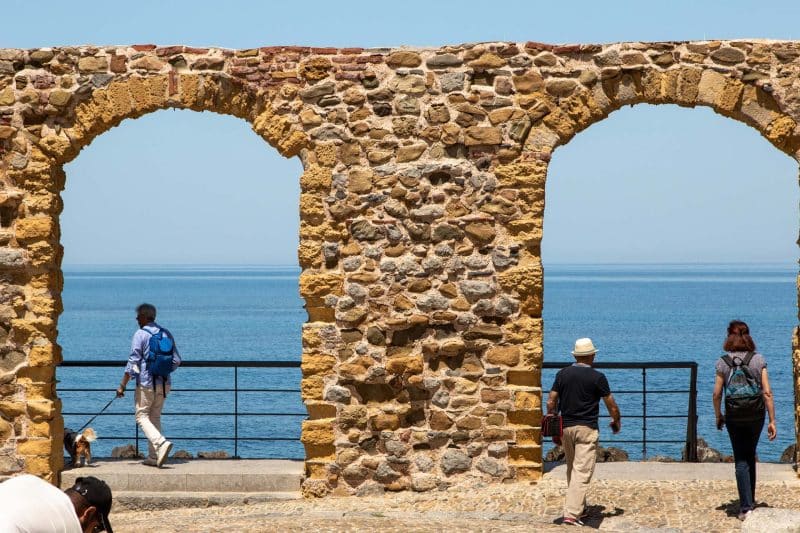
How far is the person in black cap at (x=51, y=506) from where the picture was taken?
16.7ft

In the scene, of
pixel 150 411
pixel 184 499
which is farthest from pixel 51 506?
pixel 150 411

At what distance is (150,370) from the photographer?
11.8 m

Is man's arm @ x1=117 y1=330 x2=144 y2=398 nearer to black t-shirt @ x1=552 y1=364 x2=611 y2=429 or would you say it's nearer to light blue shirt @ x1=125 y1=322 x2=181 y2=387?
light blue shirt @ x1=125 y1=322 x2=181 y2=387

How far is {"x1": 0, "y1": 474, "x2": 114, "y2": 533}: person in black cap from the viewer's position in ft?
Result: 16.7

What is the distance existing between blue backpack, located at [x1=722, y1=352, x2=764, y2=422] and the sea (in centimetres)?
237

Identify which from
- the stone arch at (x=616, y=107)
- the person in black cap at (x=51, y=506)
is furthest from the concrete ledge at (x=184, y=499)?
the person in black cap at (x=51, y=506)

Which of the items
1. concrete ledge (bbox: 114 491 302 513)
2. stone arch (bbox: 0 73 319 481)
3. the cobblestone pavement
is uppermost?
stone arch (bbox: 0 73 319 481)

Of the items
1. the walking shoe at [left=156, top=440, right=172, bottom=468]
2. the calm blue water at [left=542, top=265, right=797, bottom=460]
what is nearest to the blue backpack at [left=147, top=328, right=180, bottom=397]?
the walking shoe at [left=156, top=440, right=172, bottom=468]

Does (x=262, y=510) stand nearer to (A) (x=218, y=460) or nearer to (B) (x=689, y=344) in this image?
(A) (x=218, y=460)

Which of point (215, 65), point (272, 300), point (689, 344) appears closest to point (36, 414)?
point (215, 65)

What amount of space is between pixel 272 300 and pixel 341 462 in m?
82.0

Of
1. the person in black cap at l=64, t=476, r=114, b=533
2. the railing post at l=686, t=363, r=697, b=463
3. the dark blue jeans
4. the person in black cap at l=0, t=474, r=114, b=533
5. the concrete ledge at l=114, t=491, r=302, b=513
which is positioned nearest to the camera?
the person in black cap at l=0, t=474, r=114, b=533

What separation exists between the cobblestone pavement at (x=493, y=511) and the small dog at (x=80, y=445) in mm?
936

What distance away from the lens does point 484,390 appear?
1116cm
